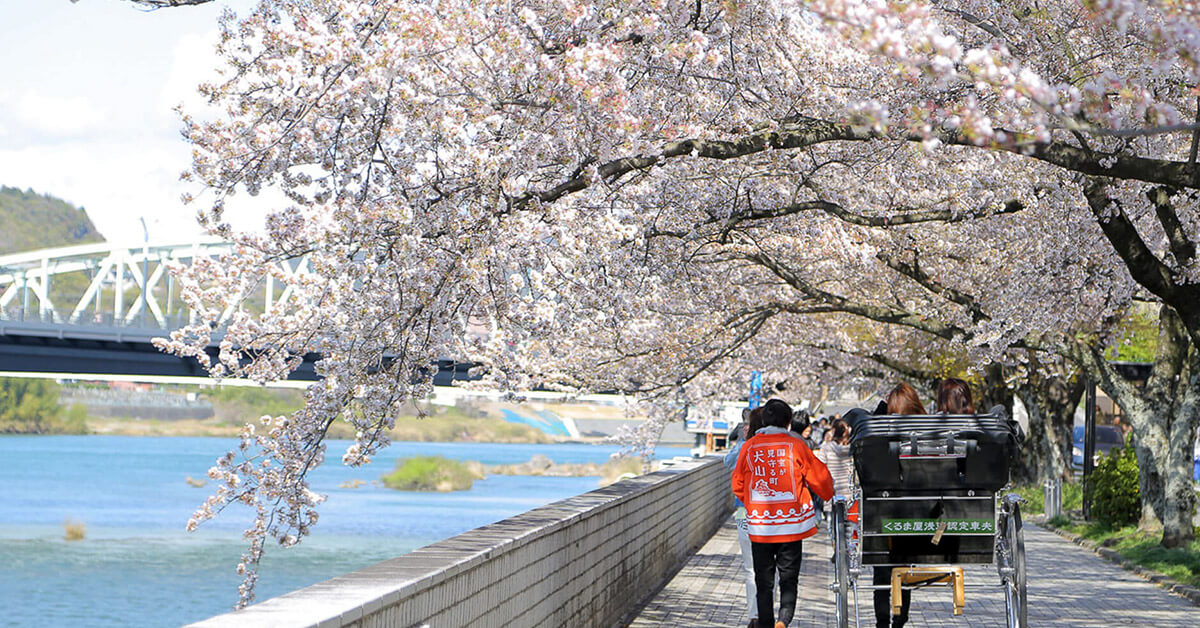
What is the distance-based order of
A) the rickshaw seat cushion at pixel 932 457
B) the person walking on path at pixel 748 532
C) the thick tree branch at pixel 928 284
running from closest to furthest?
the rickshaw seat cushion at pixel 932 457, the person walking on path at pixel 748 532, the thick tree branch at pixel 928 284

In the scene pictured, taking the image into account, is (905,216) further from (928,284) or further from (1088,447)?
(1088,447)

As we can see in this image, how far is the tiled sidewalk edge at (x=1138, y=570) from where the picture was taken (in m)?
14.4

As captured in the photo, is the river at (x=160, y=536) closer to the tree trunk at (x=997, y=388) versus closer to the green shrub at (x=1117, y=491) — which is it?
the tree trunk at (x=997, y=388)

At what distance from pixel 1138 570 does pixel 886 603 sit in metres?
9.10

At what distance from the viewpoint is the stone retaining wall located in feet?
16.4

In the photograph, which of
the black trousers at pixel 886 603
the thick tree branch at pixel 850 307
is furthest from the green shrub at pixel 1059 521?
the black trousers at pixel 886 603

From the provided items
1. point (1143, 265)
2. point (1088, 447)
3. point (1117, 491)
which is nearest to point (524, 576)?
point (1143, 265)

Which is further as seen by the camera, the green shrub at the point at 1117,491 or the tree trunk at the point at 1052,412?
the tree trunk at the point at 1052,412

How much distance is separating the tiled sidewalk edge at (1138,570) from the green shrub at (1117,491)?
Answer: 638 mm

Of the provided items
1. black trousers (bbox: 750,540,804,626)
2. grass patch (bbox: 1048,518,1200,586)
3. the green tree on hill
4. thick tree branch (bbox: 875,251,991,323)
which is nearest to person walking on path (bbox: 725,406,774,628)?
black trousers (bbox: 750,540,804,626)

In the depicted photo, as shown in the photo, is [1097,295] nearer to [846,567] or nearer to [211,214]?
[846,567]

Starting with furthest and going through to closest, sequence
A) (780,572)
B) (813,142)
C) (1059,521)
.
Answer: (1059,521) → (813,142) → (780,572)

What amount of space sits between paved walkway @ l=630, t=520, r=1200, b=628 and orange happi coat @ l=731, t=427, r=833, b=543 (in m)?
2.48

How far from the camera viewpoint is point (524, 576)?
7.61 meters
